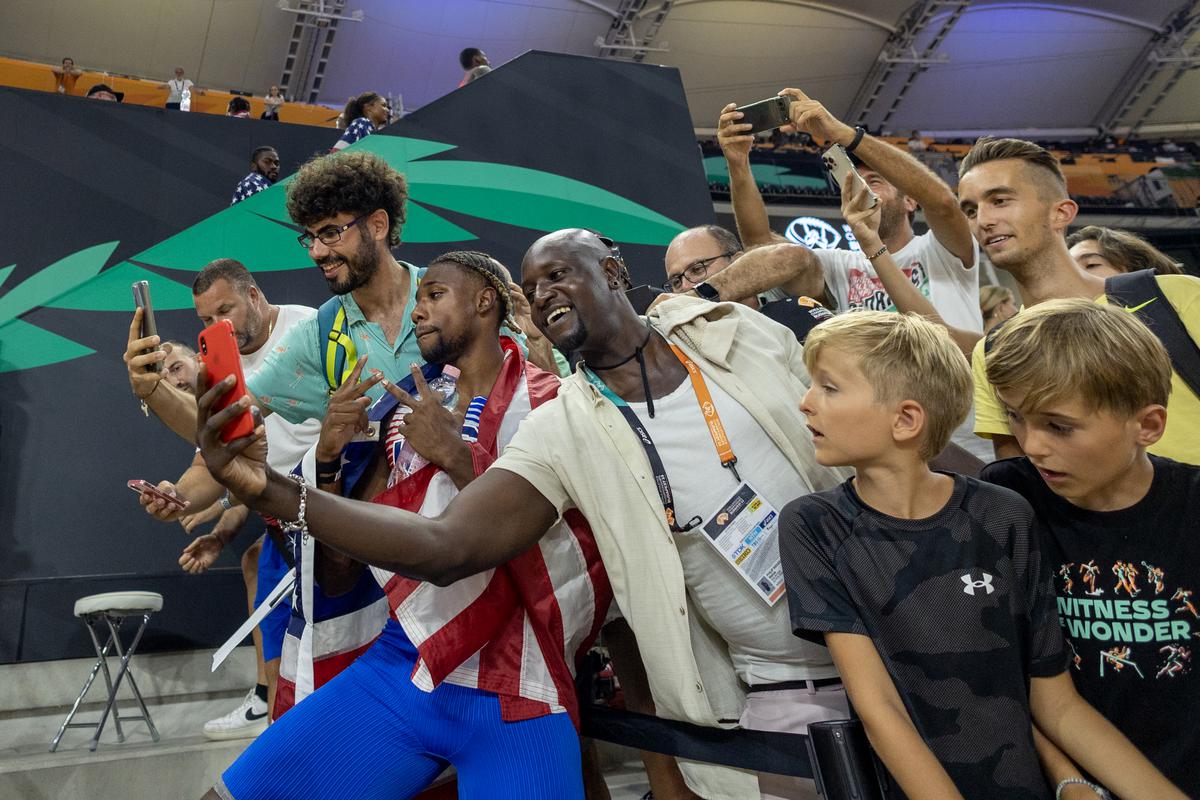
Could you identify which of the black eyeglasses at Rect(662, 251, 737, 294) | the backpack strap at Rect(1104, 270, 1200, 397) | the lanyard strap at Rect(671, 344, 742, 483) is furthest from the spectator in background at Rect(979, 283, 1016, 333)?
the lanyard strap at Rect(671, 344, 742, 483)

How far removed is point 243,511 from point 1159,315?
3.07m

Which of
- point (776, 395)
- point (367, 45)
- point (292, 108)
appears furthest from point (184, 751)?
point (367, 45)

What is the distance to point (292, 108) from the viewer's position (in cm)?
1266

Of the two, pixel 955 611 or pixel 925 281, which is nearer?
pixel 955 611

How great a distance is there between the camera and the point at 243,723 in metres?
3.39

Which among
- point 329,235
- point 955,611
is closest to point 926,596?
point 955,611

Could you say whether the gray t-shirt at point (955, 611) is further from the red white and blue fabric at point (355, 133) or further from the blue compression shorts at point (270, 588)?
the red white and blue fabric at point (355, 133)

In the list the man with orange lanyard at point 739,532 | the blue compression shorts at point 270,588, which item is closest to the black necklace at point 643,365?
the man with orange lanyard at point 739,532

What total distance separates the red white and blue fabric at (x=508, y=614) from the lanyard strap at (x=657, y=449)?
24 cm

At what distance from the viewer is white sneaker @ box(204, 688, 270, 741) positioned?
3.35 meters

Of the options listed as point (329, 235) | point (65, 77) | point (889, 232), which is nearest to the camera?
point (329, 235)

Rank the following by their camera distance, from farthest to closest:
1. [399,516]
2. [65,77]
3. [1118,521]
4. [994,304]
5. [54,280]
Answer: [65,77] < [54,280] < [994,304] < [399,516] < [1118,521]

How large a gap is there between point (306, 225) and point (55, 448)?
2.78 meters

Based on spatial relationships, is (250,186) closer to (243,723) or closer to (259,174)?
(259,174)
